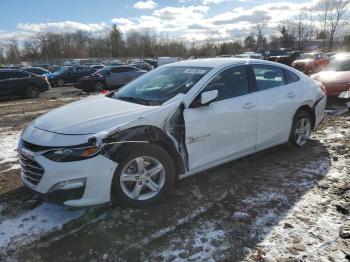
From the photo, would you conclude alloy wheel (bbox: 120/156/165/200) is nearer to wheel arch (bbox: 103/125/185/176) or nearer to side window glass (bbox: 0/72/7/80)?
wheel arch (bbox: 103/125/185/176)

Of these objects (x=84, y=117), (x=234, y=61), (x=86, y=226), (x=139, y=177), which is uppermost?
(x=234, y=61)

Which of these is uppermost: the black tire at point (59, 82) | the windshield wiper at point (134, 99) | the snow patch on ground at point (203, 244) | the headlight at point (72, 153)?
the windshield wiper at point (134, 99)

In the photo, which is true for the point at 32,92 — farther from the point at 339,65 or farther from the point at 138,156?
the point at 138,156

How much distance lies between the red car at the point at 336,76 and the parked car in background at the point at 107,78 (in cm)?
1196

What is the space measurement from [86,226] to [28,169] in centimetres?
87

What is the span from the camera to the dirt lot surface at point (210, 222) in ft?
10.7

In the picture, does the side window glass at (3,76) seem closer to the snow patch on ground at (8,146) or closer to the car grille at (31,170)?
the snow patch on ground at (8,146)

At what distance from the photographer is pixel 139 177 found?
154 inches

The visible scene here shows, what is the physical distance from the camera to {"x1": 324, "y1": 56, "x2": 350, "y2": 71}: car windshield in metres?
11.5

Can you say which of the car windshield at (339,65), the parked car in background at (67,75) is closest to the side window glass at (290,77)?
the car windshield at (339,65)

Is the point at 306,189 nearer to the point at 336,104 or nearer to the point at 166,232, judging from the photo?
the point at 166,232

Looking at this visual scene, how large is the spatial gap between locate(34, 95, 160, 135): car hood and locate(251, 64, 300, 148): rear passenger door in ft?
5.94

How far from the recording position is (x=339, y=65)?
11.8 metres

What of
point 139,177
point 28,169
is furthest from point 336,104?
point 28,169
